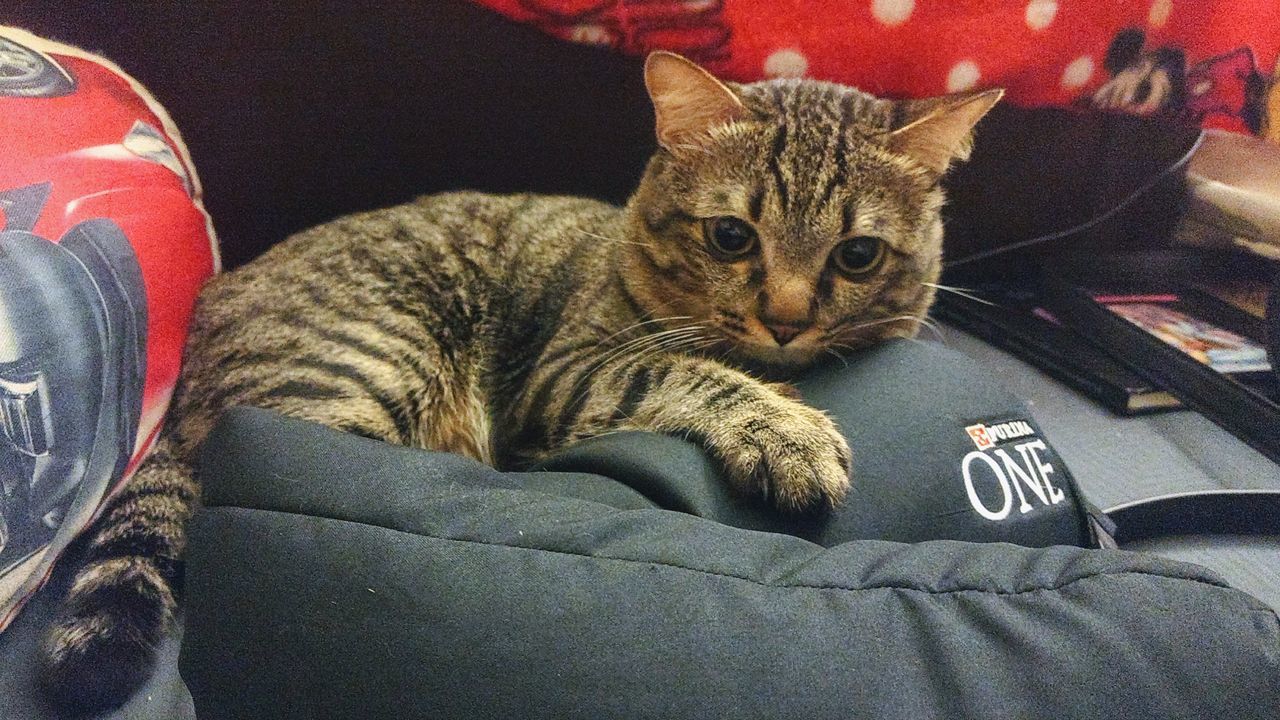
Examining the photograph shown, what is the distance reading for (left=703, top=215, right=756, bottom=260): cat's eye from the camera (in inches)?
39.4

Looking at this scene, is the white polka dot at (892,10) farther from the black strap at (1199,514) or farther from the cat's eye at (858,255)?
the black strap at (1199,514)

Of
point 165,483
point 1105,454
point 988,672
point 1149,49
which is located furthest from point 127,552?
point 1149,49

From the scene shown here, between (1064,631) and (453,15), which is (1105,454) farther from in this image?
(453,15)

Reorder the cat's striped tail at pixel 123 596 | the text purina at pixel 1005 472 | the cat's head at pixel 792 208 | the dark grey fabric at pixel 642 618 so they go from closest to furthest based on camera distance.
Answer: the dark grey fabric at pixel 642 618 → the cat's striped tail at pixel 123 596 → the text purina at pixel 1005 472 → the cat's head at pixel 792 208

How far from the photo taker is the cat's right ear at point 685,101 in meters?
0.98

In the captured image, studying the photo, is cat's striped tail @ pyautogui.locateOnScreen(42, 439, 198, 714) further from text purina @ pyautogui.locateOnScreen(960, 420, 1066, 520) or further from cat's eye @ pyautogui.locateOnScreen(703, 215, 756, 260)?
text purina @ pyautogui.locateOnScreen(960, 420, 1066, 520)

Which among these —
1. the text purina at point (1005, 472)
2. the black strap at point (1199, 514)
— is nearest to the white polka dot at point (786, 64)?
the text purina at point (1005, 472)

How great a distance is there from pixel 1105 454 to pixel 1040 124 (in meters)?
0.78

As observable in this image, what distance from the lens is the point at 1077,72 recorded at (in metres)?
1.49

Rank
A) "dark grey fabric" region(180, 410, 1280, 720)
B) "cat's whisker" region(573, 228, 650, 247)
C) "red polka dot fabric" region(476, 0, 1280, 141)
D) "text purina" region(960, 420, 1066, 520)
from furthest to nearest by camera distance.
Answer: "red polka dot fabric" region(476, 0, 1280, 141), "cat's whisker" region(573, 228, 650, 247), "text purina" region(960, 420, 1066, 520), "dark grey fabric" region(180, 410, 1280, 720)

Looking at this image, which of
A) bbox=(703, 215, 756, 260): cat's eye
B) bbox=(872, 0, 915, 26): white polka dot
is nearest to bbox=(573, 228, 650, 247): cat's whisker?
bbox=(703, 215, 756, 260): cat's eye

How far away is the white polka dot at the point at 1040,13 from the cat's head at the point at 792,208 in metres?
0.59

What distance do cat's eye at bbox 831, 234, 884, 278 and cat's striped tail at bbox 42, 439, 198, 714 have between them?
904mm

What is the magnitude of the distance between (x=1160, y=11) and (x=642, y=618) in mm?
1646
